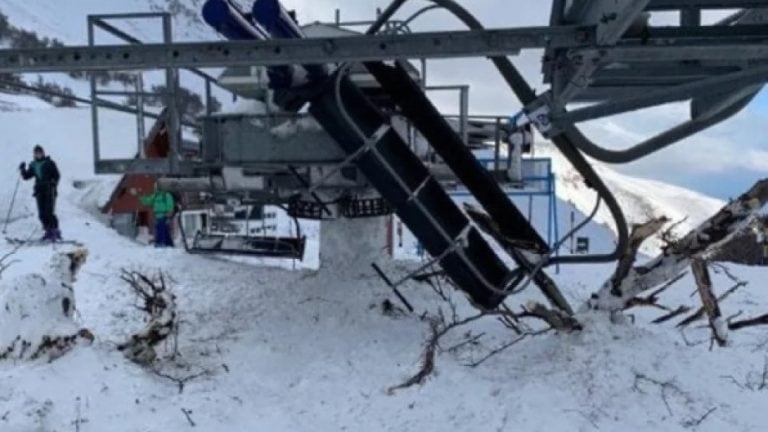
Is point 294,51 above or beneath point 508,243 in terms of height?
above

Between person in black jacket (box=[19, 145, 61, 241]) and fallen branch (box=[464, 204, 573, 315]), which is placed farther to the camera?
person in black jacket (box=[19, 145, 61, 241])

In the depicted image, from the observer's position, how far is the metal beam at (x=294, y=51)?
2848 mm

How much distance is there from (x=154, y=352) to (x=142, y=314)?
150cm

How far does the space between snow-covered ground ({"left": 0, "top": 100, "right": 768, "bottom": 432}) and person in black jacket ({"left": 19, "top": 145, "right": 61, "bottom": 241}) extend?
16.4 ft

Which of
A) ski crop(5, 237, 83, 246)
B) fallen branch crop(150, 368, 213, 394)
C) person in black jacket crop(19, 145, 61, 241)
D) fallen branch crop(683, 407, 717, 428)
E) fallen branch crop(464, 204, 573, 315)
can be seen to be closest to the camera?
fallen branch crop(683, 407, 717, 428)

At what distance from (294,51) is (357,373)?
3.70m

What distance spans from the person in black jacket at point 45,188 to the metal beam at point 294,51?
10.4 m

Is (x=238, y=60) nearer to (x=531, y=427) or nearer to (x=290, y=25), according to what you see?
(x=290, y=25)

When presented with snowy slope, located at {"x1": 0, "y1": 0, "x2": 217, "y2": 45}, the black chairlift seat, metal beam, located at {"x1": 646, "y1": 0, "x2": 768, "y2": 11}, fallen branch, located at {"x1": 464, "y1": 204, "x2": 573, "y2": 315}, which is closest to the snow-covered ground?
fallen branch, located at {"x1": 464, "y1": 204, "x2": 573, "y2": 315}

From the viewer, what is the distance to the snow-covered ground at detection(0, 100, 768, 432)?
5102mm

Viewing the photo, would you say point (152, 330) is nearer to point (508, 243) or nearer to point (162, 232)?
point (508, 243)

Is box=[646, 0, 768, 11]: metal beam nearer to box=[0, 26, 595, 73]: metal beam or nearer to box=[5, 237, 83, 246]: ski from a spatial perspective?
box=[0, 26, 595, 73]: metal beam

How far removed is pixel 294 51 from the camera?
293cm

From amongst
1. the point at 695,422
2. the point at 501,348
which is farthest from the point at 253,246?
the point at 695,422
